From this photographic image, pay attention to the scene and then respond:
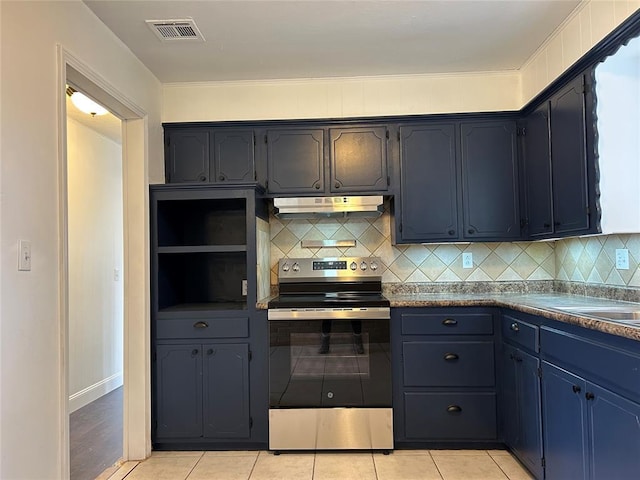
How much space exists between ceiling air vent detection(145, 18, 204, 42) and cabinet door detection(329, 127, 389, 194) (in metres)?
1.10

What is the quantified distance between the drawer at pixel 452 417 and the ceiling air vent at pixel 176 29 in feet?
8.38

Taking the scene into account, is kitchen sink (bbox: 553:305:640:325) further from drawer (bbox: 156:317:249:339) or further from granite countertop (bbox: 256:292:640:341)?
drawer (bbox: 156:317:249:339)

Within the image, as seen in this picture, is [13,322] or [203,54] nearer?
[13,322]

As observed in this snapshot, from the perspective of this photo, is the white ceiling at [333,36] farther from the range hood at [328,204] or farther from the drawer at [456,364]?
the drawer at [456,364]

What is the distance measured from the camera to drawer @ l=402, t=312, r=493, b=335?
2.76 m

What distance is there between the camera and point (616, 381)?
5.22 ft

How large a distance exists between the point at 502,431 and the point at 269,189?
218 cm

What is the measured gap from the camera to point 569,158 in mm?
2445

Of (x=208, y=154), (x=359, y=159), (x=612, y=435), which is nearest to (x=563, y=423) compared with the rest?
(x=612, y=435)

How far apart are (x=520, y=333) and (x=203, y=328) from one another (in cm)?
190

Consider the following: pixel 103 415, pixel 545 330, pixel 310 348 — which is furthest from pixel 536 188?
pixel 103 415

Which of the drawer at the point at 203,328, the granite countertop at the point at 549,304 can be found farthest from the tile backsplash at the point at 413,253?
the drawer at the point at 203,328

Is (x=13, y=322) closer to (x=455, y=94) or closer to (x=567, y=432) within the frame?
(x=567, y=432)

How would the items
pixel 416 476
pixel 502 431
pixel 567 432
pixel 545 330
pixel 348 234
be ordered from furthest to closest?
pixel 348 234
pixel 502 431
pixel 416 476
pixel 545 330
pixel 567 432
